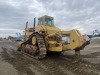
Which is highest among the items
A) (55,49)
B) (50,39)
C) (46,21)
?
(46,21)

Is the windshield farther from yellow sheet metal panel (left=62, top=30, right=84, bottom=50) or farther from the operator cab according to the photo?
yellow sheet metal panel (left=62, top=30, right=84, bottom=50)

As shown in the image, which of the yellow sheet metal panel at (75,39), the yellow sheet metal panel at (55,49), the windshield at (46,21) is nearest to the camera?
the yellow sheet metal panel at (75,39)

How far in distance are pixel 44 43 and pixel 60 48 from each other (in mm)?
1638

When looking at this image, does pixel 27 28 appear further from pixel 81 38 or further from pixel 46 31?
pixel 81 38

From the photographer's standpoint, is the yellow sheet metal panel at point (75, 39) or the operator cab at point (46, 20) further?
the operator cab at point (46, 20)

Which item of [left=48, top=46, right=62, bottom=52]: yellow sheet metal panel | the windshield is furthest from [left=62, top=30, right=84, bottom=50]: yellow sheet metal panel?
the windshield

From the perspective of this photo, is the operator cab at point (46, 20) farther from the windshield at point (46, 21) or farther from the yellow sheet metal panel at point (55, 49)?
the yellow sheet metal panel at point (55, 49)

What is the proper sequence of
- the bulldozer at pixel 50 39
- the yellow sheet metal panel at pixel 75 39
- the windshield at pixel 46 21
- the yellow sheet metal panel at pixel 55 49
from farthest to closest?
the windshield at pixel 46 21 < the yellow sheet metal panel at pixel 55 49 < the bulldozer at pixel 50 39 < the yellow sheet metal panel at pixel 75 39

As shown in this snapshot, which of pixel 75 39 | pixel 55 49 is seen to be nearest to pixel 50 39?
pixel 55 49

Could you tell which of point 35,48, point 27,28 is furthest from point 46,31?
point 27,28

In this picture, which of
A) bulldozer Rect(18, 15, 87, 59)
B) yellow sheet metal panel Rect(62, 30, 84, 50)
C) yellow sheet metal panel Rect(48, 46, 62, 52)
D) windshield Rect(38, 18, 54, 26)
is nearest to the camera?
yellow sheet metal panel Rect(62, 30, 84, 50)

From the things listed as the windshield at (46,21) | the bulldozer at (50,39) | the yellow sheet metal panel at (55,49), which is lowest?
the yellow sheet metal panel at (55,49)

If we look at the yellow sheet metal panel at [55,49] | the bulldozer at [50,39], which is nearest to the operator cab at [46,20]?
the bulldozer at [50,39]

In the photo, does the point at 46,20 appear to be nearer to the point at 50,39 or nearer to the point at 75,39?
the point at 50,39
